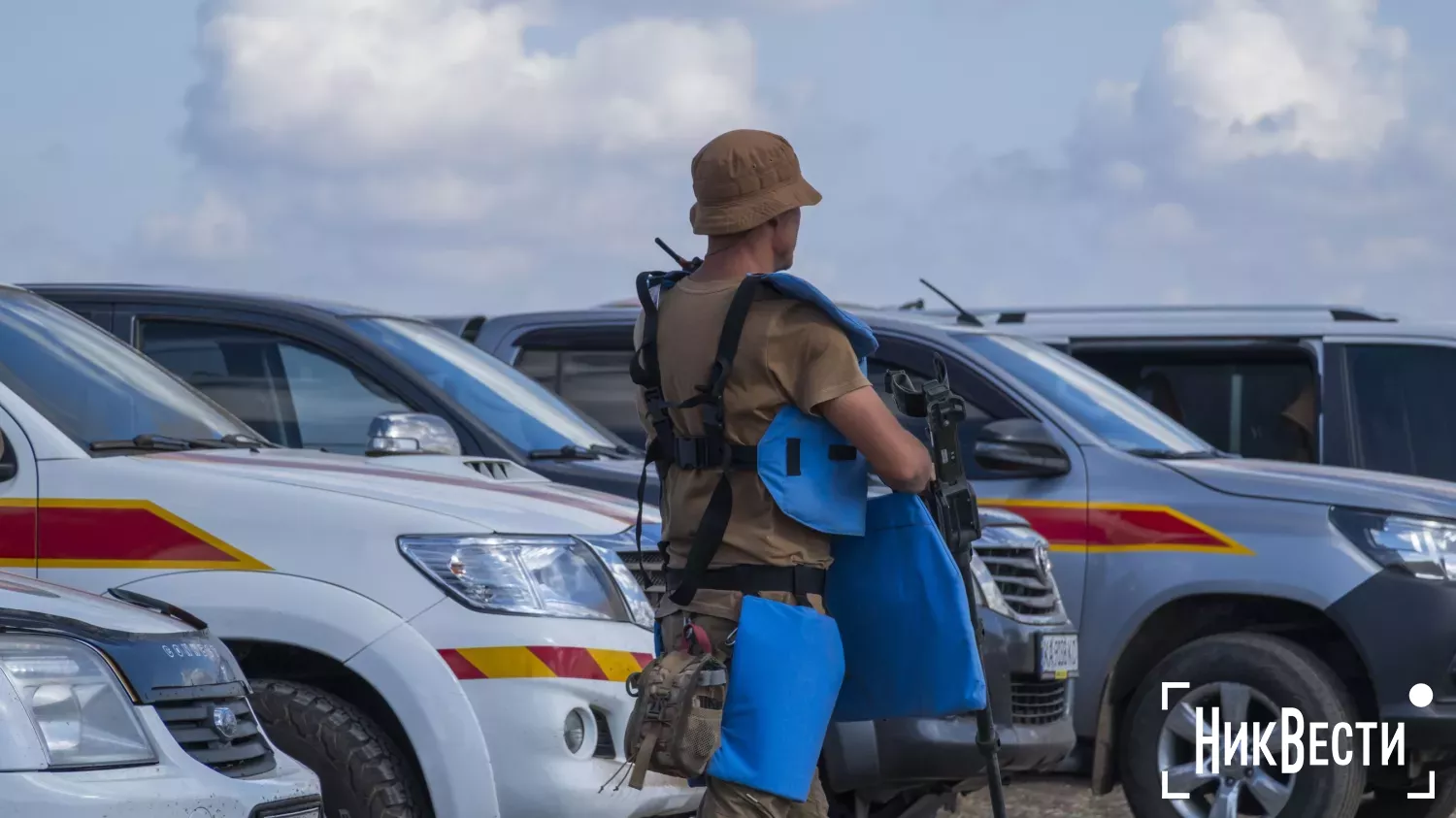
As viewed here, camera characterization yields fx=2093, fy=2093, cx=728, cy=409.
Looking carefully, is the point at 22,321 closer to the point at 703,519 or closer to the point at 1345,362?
the point at 703,519

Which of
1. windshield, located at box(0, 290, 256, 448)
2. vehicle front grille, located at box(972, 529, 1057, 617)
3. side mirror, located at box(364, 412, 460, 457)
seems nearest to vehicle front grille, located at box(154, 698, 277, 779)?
windshield, located at box(0, 290, 256, 448)

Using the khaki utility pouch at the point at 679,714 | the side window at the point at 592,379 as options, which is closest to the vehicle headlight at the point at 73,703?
the khaki utility pouch at the point at 679,714

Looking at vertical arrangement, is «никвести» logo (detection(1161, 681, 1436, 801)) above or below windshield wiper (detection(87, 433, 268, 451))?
below

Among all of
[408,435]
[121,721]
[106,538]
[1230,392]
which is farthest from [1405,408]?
[121,721]

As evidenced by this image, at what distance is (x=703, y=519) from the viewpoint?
12.1ft

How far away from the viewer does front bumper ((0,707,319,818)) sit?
3.26 m

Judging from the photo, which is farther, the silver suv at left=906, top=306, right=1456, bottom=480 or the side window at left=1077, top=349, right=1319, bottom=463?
the side window at left=1077, top=349, right=1319, bottom=463

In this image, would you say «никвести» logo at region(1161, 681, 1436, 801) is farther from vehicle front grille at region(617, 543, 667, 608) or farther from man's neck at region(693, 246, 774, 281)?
man's neck at region(693, 246, 774, 281)

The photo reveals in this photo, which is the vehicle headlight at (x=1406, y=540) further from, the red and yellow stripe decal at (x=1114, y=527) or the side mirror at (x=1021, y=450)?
the side mirror at (x=1021, y=450)

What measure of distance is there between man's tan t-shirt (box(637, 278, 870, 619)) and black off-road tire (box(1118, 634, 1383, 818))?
367 cm

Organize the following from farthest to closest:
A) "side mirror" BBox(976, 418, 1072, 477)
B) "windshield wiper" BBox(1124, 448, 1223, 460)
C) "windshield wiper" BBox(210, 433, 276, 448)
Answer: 1. "windshield wiper" BBox(1124, 448, 1223, 460)
2. "side mirror" BBox(976, 418, 1072, 477)
3. "windshield wiper" BBox(210, 433, 276, 448)

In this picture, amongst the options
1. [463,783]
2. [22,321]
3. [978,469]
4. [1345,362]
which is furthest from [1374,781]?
[22,321]

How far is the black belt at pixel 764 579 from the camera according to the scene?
368cm

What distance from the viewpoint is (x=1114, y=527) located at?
740cm
